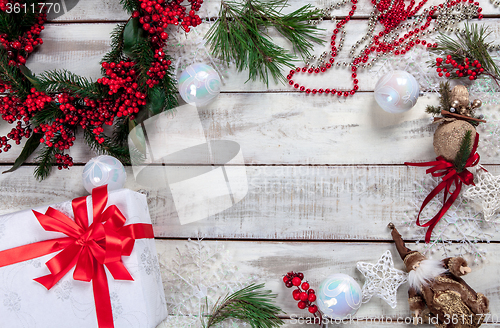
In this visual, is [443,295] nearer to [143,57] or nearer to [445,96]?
[445,96]

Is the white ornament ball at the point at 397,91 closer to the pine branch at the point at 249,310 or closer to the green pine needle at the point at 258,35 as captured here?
the green pine needle at the point at 258,35

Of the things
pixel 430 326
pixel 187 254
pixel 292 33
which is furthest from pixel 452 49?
pixel 187 254

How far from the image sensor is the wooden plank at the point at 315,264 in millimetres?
1054

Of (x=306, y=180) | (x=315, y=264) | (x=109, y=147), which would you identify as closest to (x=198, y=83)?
(x=109, y=147)

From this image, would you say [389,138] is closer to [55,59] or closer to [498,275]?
[498,275]

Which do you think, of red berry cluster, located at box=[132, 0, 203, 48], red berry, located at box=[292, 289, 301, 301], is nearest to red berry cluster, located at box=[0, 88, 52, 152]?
red berry cluster, located at box=[132, 0, 203, 48]

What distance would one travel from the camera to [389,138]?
109 cm

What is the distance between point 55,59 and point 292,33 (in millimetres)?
802

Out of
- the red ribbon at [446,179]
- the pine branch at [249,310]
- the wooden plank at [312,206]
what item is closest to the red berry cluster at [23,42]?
the wooden plank at [312,206]

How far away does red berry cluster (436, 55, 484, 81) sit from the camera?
1.04 meters

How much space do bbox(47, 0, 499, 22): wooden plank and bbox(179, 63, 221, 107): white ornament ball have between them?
25 centimetres

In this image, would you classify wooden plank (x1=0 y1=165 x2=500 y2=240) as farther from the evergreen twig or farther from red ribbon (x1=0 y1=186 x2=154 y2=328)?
the evergreen twig

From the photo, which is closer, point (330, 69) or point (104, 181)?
point (104, 181)

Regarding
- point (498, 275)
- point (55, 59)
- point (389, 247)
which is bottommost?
point (498, 275)
